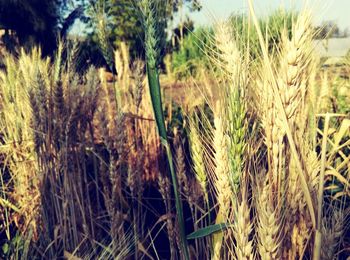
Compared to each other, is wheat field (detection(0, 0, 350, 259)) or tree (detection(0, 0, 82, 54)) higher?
tree (detection(0, 0, 82, 54))

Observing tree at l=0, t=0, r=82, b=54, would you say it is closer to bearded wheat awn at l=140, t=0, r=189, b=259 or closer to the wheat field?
the wheat field

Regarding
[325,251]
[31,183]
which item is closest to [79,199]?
[31,183]

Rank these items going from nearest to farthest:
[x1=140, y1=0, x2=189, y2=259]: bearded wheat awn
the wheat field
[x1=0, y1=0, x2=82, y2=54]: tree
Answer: the wheat field
[x1=140, y1=0, x2=189, y2=259]: bearded wheat awn
[x1=0, y1=0, x2=82, y2=54]: tree

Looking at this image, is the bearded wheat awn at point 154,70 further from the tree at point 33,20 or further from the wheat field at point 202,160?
the tree at point 33,20

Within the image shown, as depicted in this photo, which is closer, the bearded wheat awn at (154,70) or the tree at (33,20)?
the bearded wheat awn at (154,70)

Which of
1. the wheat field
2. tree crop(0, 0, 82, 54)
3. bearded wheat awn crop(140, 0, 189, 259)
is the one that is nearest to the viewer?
the wheat field

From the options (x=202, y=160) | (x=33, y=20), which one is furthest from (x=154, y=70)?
(x=33, y=20)

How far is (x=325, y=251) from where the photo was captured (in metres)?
0.87

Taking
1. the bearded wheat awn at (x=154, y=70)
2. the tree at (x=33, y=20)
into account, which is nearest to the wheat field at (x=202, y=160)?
the bearded wheat awn at (x=154, y=70)

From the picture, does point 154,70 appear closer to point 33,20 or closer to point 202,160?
point 202,160

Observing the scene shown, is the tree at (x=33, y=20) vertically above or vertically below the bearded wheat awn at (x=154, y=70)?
above

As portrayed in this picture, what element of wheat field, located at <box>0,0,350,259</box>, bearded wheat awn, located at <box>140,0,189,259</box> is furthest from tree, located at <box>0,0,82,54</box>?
bearded wheat awn, located at <box>140,0,189,259</box>

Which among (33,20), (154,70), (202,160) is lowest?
(202,160)

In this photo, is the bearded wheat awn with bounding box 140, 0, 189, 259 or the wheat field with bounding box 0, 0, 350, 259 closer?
the wheat field with bounding box 0, 0, 350, 259
